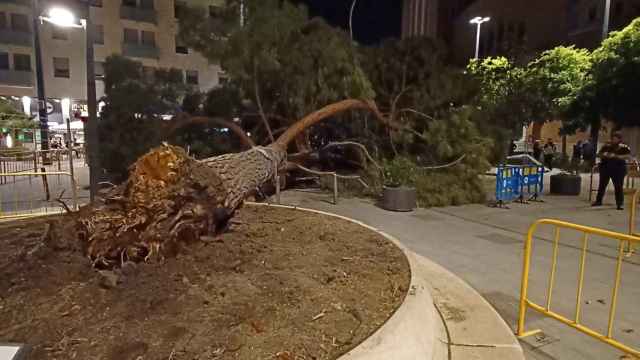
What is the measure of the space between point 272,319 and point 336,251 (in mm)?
1423

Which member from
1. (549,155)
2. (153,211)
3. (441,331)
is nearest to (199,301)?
(153,211)

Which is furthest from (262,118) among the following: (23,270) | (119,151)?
(23,270)

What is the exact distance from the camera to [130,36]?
28.7 m

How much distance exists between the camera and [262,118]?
10.3m

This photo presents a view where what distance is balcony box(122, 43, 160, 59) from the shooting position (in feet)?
92.1

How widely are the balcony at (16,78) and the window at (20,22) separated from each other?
10.1 feet

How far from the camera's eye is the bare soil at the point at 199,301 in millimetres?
2082

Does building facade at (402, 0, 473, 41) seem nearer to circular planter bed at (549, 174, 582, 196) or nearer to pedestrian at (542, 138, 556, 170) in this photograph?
pedestrian at (542, 138, 556, 170)

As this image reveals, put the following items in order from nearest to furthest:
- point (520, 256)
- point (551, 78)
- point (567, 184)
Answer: point (520, 256), point (567, 184), point (551, 78)

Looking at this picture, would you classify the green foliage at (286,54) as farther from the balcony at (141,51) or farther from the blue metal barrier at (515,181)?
the balcony at (141,51)

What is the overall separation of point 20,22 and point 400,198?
3067 cm

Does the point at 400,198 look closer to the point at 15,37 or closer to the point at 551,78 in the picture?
the point at 551,78

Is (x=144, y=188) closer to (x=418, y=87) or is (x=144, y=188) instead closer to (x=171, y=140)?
(x=171, y=140)

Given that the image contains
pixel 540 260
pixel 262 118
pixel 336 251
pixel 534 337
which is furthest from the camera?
pixel 262 118
